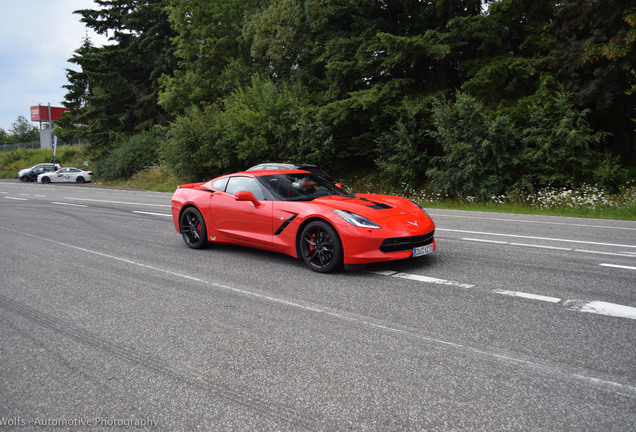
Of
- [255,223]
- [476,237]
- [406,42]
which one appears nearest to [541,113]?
[406,42]

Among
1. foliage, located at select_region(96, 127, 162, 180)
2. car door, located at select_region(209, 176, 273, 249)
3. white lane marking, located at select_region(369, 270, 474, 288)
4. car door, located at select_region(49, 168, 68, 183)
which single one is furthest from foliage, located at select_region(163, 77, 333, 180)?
white lane marking, located at select_region(369, 270, 474, 288)

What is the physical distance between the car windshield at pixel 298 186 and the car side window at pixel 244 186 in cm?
13

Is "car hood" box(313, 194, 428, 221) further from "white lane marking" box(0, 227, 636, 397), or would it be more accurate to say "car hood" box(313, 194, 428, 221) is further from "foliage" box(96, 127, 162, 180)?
"foliage" box(96, 127, 162, 180)

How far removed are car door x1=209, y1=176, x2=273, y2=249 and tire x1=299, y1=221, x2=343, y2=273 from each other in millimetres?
700

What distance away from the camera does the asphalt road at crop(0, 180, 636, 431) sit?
277cm

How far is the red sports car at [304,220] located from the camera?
5.88 meters

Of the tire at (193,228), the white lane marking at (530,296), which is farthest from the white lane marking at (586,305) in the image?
the tire at (193,228)

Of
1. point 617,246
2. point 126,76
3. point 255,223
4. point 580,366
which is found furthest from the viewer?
point 126,76

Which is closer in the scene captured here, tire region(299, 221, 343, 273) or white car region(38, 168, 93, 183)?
tire region(299, 221, 343, 273)

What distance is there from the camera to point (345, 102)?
21516mm

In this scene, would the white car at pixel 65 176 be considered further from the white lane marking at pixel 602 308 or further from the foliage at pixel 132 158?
the white lane marking at pixel 602 308

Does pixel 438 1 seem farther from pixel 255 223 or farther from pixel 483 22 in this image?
pixel 255 223

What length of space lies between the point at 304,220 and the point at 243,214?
50.7 inches

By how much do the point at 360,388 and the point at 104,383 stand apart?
1.75 meters
